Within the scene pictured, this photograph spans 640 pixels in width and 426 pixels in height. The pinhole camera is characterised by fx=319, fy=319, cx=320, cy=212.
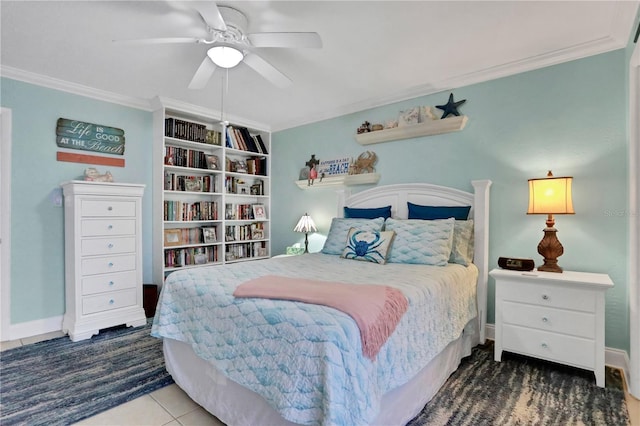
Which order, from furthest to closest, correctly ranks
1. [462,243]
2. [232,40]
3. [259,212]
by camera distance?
[259,212] → [462,243] → [232,40]

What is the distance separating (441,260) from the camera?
237 cm

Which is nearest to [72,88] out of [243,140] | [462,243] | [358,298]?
[243,140]

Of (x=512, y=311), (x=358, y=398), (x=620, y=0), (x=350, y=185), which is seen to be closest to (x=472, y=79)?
(x=620, y=0)

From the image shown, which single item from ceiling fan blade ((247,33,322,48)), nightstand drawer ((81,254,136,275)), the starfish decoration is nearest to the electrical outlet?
nightstand drawer ((81,254,136,275))

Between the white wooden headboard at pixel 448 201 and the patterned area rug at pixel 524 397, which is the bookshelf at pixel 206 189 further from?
the patterned area rug at pixel 524 397

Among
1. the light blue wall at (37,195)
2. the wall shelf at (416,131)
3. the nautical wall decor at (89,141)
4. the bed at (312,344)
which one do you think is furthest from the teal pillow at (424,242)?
the light blue wall at (37,195)

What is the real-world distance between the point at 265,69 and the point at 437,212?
1867 millimetres

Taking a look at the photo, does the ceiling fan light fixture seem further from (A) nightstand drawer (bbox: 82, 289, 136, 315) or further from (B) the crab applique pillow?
(A) nightstand drawer (bbox: 82, 289, 136, 315)

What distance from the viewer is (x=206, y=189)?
161 inches

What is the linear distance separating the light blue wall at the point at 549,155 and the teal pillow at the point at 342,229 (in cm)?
71

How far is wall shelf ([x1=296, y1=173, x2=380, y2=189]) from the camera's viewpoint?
3.51 metres

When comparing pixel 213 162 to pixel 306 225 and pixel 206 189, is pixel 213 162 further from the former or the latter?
pixel 306 225

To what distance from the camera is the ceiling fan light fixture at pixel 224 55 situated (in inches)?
86.2

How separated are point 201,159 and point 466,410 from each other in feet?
12.0
